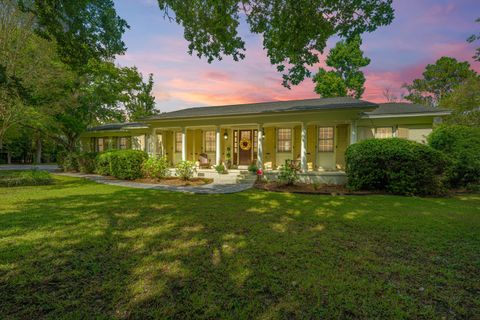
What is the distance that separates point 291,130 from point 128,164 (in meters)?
9.25

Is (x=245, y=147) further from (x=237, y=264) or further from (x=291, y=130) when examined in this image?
(x=237, y=264)

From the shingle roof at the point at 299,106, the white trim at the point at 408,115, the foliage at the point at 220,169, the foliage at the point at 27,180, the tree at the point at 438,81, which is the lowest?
the foliage at the point at 27,180

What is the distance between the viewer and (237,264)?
312 cm

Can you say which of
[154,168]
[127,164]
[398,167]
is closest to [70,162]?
[127,164]

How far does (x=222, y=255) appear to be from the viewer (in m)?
3.40

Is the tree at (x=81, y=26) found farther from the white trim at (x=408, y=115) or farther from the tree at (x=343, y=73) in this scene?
the tree at (x=343, y=73)

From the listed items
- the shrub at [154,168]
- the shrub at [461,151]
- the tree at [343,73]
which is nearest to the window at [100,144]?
the shrub at [154,168]

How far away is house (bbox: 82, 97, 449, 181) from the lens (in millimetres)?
10953

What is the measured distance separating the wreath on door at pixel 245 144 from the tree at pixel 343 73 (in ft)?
61.3

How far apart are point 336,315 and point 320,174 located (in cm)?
923

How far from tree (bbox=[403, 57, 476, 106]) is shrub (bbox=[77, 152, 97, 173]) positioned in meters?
40.0

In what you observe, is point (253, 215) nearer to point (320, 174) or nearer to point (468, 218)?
point (468, 218)

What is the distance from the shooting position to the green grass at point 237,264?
7.45 feet

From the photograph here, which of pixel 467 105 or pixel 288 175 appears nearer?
pixel 288 175
